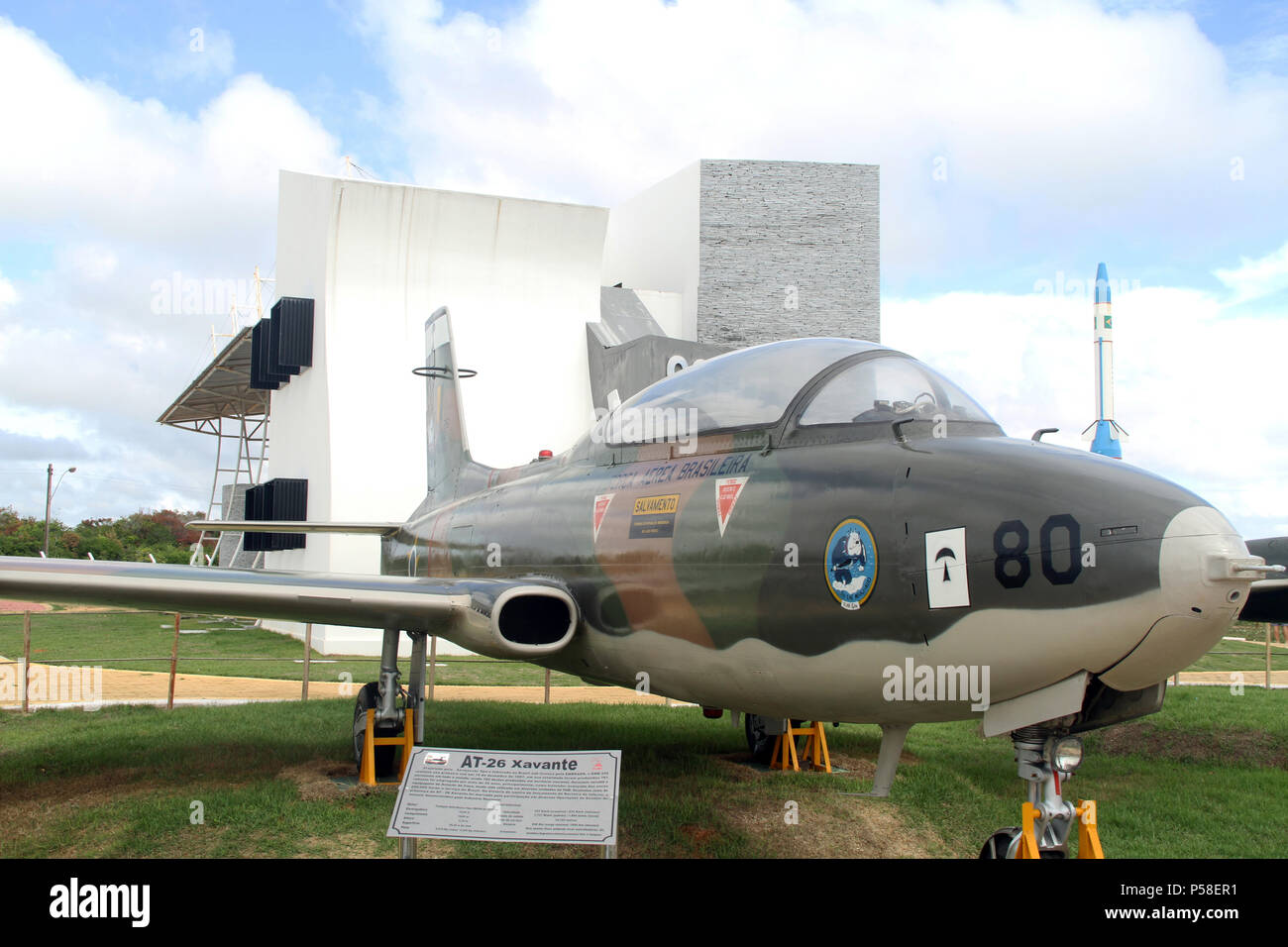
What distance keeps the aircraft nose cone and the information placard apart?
2.42 metres

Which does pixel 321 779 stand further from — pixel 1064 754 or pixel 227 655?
pixel 227 655

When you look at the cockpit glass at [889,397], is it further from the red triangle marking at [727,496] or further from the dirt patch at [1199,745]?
the dirt patch at [1199,745]

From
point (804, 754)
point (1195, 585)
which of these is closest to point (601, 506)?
point (1195, 585)

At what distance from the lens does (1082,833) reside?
4086mm

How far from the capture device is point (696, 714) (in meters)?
13.3

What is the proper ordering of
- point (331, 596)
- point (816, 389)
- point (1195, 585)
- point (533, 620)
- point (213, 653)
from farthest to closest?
point (213, 653) → point (331, 596) → point (533, 620) → point (816, 389) → point (1195, 585)

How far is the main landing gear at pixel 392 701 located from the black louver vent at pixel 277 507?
50.4 feet

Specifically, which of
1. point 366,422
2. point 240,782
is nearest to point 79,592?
point 240,782

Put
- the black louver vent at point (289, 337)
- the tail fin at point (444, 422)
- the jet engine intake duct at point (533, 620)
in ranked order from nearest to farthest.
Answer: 1. the jet engine intake duct at point (533, 620)
2. the tail fin at point (444, 422)
3. the black louver vent at point (289, 337)

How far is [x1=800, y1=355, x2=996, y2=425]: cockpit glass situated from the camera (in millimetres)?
4621

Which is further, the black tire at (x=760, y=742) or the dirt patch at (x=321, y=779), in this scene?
the black tire at (x=760, y=742)

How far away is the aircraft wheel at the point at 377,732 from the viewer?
8.34 metres

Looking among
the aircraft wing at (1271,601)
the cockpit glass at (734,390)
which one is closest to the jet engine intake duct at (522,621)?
the cockpit glass at (734,390)

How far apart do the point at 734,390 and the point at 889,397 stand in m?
0.96
